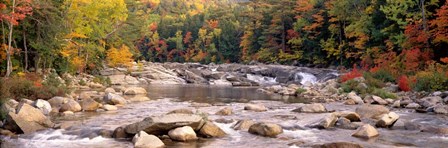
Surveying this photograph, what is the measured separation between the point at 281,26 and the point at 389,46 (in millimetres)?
26587

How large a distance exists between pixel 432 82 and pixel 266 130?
536 inches

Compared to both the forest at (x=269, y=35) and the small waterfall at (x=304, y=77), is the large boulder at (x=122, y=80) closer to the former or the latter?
the forest at (x=269, y=35)

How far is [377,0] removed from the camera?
35031 mm

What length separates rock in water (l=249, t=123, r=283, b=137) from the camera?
11.6 meters

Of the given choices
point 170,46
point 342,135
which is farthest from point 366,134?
point 170,46

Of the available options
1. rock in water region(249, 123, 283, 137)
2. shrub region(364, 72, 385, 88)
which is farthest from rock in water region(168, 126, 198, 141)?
shrub region(364, 72, 385, 88)

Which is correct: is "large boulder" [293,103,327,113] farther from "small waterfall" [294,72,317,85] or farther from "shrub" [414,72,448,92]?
"small waterfall" [294,72,317,85]

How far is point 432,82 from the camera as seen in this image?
21.3 m

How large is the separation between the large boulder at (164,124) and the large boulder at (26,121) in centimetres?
288

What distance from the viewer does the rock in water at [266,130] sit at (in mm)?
11602

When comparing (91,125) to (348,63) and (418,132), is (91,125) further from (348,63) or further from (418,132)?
(348,63)

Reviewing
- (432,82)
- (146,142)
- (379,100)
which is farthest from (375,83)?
(146,142)

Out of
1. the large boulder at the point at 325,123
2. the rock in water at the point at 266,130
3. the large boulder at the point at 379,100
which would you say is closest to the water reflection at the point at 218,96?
the large boulder at the point at 379,100

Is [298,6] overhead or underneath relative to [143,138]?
overhead
